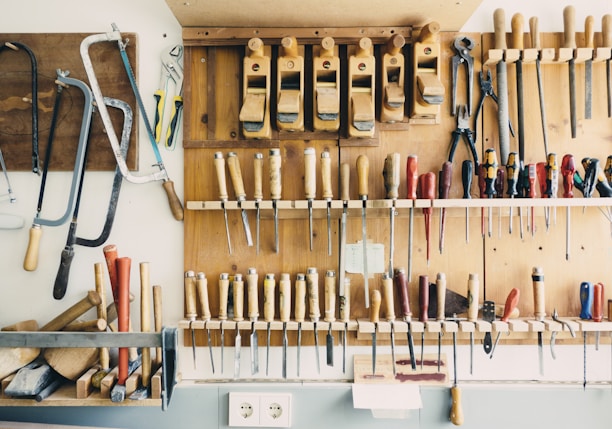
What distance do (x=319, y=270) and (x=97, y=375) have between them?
2.63 feet

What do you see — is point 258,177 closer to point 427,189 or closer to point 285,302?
point 285,302

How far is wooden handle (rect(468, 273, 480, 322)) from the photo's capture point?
1.58 metres

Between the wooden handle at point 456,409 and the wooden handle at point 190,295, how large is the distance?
945 mm

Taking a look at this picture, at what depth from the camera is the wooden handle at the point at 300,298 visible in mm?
1587

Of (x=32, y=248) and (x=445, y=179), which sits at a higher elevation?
(x=445, y=179)

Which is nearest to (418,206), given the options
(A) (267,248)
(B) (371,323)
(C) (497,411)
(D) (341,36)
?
(B) (371,323)

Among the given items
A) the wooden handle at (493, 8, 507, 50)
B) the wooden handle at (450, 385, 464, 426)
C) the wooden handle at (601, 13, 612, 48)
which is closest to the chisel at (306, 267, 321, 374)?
the wooden handle at (450, 385, 464, 426)

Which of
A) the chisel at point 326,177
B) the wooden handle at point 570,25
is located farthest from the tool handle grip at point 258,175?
the wooden handle at point 570,25

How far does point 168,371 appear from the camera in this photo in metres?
1.33

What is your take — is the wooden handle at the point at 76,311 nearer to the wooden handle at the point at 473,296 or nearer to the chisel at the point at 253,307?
the chisel at the point at 253,307

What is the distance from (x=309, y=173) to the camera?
1552 mm

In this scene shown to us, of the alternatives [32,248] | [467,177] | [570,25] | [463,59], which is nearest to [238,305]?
[32,248]

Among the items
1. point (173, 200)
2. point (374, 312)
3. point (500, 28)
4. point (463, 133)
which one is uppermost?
point (500, 28)

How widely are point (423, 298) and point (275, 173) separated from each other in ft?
2.18
